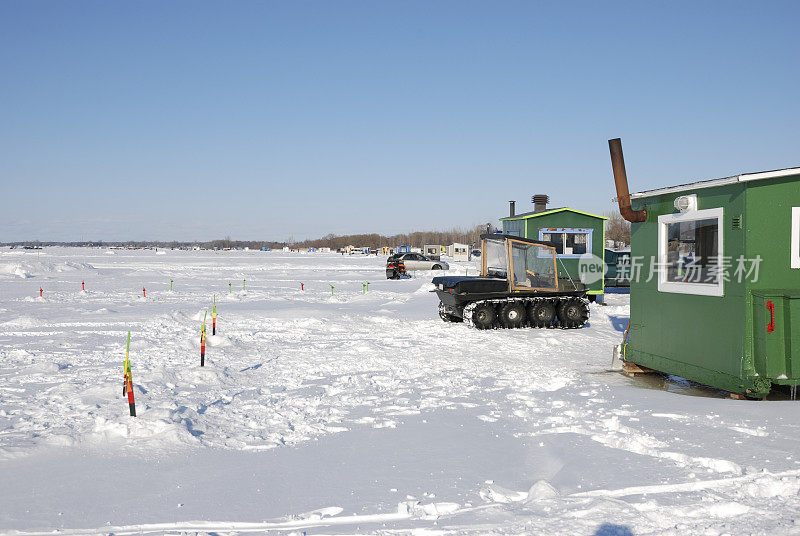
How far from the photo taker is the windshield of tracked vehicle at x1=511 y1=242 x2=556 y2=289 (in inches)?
637

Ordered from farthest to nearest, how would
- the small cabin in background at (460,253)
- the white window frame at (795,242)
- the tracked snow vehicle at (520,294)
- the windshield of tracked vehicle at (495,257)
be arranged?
the small cabin in background at (460,253)
the windshield of tracked vehicle at (495,257)
the tracked snow vehicle at (520,294)
the white window frame at (795,242)

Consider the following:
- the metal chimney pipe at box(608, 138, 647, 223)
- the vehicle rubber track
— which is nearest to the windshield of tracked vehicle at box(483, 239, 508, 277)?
the vehicle rubber track

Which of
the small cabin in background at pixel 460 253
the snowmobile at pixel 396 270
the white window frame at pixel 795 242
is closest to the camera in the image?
the white window frame at pixel 795 242

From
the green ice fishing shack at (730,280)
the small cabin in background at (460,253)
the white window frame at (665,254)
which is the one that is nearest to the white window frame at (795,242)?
the green ice fishing shack at (730,280)

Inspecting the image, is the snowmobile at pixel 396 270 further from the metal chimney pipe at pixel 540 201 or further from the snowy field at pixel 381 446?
the snowy field at pixel 381 446

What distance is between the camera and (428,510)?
4469 millimetres

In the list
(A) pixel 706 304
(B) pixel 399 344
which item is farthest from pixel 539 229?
(A) pixel 706 304

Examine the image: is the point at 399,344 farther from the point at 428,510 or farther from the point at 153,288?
the point at 153,288

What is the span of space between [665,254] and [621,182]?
4.59ft

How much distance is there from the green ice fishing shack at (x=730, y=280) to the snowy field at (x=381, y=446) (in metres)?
0.48

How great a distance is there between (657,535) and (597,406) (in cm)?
372

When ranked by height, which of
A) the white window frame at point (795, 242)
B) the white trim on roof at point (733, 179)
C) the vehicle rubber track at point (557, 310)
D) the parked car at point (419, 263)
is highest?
the white trim on roof at point (733, 179)

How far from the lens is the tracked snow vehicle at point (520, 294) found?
15805 millimetres

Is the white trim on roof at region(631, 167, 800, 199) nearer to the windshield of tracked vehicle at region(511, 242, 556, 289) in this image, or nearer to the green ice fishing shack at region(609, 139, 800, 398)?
the green ice fishing shack at region(609, 139, 800, 398)
